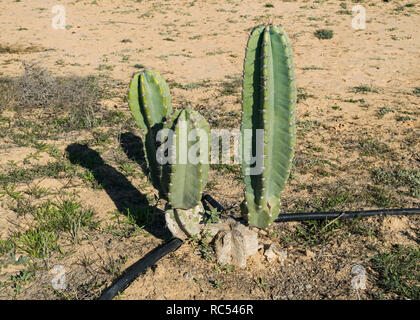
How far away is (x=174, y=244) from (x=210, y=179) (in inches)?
53.7

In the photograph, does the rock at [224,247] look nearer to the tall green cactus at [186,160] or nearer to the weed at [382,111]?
the tall green cactus at [186,160]

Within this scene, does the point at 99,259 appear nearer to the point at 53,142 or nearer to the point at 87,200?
the point at 87,200

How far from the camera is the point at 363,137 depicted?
4930 millimetres

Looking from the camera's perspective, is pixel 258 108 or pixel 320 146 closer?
pixel 258 108

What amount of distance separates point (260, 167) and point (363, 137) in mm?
3193

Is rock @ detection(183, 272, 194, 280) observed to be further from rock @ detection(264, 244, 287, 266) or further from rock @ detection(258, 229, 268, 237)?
rock @ detection(258, 229, 268, 237)

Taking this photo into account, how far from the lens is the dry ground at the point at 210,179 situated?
247cm

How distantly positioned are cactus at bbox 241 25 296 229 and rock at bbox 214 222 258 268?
4.8 inches

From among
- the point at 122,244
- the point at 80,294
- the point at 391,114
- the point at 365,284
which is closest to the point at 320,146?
the point at 391,114

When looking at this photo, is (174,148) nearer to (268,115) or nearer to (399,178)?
(268,115)

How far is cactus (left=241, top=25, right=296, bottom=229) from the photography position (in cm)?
217

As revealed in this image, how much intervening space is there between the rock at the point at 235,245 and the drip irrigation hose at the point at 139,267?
34cm
